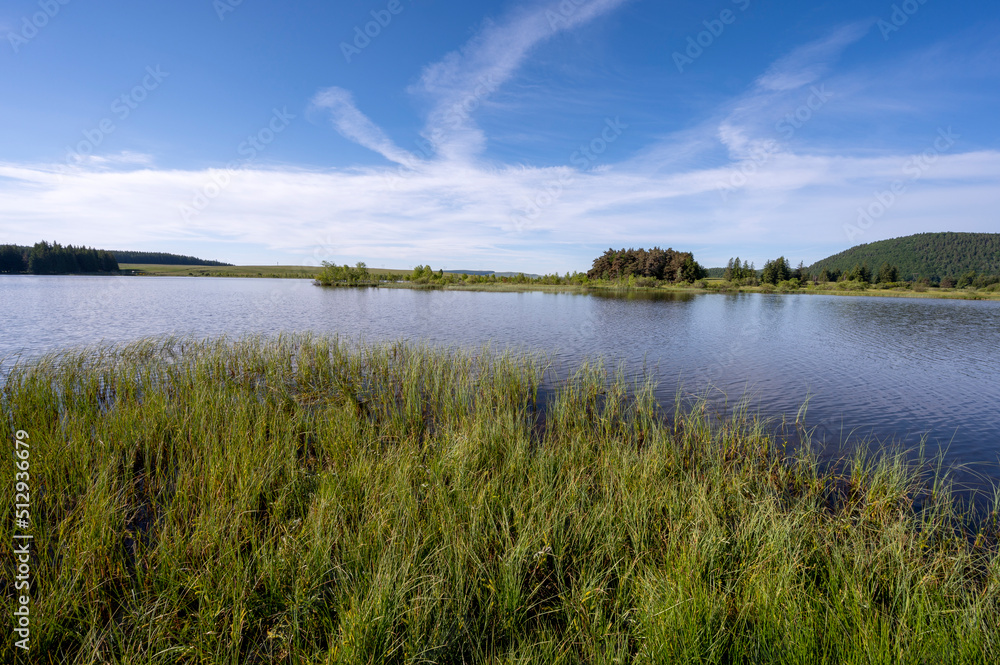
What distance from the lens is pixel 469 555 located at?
3670mm

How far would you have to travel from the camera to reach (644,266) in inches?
3418

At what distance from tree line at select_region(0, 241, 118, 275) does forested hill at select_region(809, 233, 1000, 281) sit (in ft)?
702

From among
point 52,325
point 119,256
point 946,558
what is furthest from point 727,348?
point 119,256

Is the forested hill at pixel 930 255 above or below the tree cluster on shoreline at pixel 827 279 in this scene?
above

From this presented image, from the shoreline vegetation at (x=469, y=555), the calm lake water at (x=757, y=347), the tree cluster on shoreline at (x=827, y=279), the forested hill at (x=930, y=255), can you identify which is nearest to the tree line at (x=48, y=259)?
the calm lake water at (x=757, y=347)

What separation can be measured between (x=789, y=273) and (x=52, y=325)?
124 metres

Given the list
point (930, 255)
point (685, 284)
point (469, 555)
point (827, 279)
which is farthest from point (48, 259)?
point (930, 255)

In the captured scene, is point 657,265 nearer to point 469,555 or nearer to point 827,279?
point 827,279

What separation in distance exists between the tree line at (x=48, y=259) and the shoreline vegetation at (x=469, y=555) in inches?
5280

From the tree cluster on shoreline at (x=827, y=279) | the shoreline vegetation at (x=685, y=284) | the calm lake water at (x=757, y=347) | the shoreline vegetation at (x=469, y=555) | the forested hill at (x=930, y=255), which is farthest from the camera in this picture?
the forested hill at (x=930, y=255)

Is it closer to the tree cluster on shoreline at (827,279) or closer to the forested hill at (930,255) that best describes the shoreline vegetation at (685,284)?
the tree cluster on shoreline at (827,279)

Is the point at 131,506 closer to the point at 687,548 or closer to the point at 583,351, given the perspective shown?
the point at 687,548

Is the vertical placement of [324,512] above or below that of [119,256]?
below

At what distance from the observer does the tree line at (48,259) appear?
9110 cm
